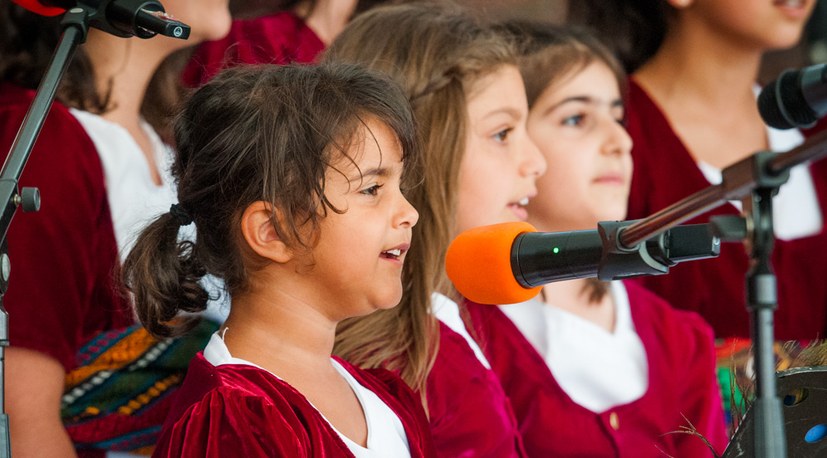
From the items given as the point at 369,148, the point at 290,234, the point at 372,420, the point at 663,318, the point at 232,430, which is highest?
the point at 663,318

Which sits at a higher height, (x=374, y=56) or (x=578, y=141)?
(x=578, y=141)

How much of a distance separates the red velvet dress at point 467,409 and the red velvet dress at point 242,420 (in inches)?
13.6

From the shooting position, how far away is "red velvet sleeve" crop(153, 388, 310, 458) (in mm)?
1090

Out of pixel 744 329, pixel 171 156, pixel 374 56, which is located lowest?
pixel 171 156

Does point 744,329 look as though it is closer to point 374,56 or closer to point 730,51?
point 730,51

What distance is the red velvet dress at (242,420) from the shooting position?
1.09 metres

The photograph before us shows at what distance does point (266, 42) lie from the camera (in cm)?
188

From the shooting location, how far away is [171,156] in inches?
57.1

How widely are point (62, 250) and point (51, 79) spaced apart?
54 centimetres

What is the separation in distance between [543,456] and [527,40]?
26.6 inches

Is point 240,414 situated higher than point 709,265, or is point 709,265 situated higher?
point 709,265

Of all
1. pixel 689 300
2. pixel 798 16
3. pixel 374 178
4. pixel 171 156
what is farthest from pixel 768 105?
pixel 798 16

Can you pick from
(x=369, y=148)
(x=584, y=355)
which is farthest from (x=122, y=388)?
(x=584, y=355)

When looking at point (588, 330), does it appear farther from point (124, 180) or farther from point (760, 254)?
point (760, 254)
